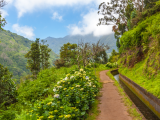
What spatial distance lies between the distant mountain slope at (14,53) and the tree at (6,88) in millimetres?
76963

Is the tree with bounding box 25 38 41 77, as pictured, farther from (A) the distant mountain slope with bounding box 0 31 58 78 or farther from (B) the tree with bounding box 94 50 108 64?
(A) the distant mountain slope with bounding box 0 31 58 78

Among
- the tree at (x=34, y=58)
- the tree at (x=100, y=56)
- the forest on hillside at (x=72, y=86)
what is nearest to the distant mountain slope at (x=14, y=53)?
the tree at (x=100, y=56)

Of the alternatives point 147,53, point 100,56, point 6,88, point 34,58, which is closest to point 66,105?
point 6,88

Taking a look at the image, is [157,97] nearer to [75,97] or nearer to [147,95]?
[147,95]

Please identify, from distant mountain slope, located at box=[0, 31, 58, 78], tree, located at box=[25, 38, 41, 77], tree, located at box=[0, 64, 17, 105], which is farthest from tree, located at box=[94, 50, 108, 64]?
distant mountain slope, located at box=[0, 31, 58, 78]

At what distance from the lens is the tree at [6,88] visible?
15.6 ft

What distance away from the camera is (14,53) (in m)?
131

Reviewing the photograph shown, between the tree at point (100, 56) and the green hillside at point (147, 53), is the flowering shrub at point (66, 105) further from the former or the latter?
the tree at point (100, 56)

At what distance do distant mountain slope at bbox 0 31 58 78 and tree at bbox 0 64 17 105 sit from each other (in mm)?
76963

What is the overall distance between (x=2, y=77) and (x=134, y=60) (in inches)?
385

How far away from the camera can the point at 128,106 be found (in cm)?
482

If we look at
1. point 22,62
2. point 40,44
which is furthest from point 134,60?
point 22,62

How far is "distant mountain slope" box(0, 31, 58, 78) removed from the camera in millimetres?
96969

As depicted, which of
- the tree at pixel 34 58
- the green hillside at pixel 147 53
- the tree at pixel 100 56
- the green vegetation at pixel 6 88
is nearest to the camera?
the green vegetation at pixel 6 88
